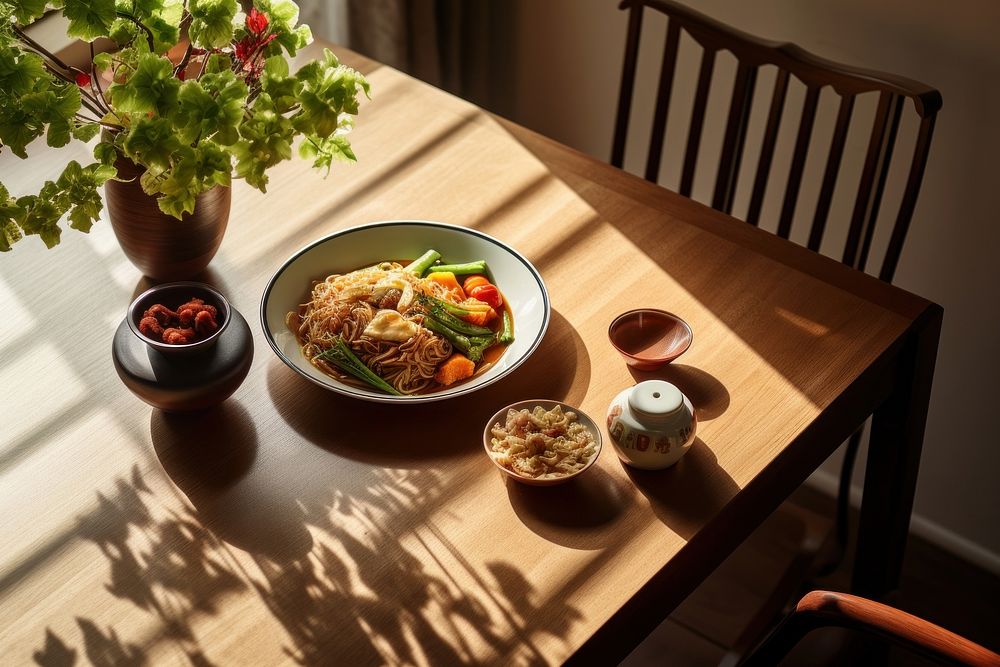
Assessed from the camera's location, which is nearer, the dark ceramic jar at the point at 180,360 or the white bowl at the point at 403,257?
the dark ceramic jar at the point at 180,360

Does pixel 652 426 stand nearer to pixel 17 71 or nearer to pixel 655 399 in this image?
pixel 655 399

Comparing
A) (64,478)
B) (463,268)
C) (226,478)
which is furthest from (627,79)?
(64,478)

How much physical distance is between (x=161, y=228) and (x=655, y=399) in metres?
0.70

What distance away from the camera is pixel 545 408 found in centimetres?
138

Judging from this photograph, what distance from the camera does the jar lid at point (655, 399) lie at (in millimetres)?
1295

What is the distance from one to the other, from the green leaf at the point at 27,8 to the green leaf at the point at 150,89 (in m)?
0.12

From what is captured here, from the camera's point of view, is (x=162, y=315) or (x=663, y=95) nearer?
(x=162, y=315)

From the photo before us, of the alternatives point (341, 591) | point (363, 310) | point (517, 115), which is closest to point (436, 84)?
point (517, 115)

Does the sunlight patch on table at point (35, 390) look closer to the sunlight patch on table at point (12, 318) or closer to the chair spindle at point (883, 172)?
the sunlight patch on table at point (12, 318)

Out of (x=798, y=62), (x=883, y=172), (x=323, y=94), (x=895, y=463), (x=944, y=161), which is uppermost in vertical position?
(x=323, y=94)

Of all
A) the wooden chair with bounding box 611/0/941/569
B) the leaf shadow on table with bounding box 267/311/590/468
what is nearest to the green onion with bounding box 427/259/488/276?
the leaf shadow on table with bounding box 267/311/590/468

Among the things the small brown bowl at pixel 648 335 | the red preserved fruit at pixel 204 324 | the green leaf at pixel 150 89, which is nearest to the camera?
the green leaf at pixel 150 89

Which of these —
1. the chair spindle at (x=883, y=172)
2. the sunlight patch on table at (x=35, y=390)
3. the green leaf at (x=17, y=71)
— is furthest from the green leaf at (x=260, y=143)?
the chair spindle at (x=883, y=172)

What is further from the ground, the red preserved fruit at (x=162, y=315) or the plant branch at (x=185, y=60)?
the plant branch at (x=185, y=60)
